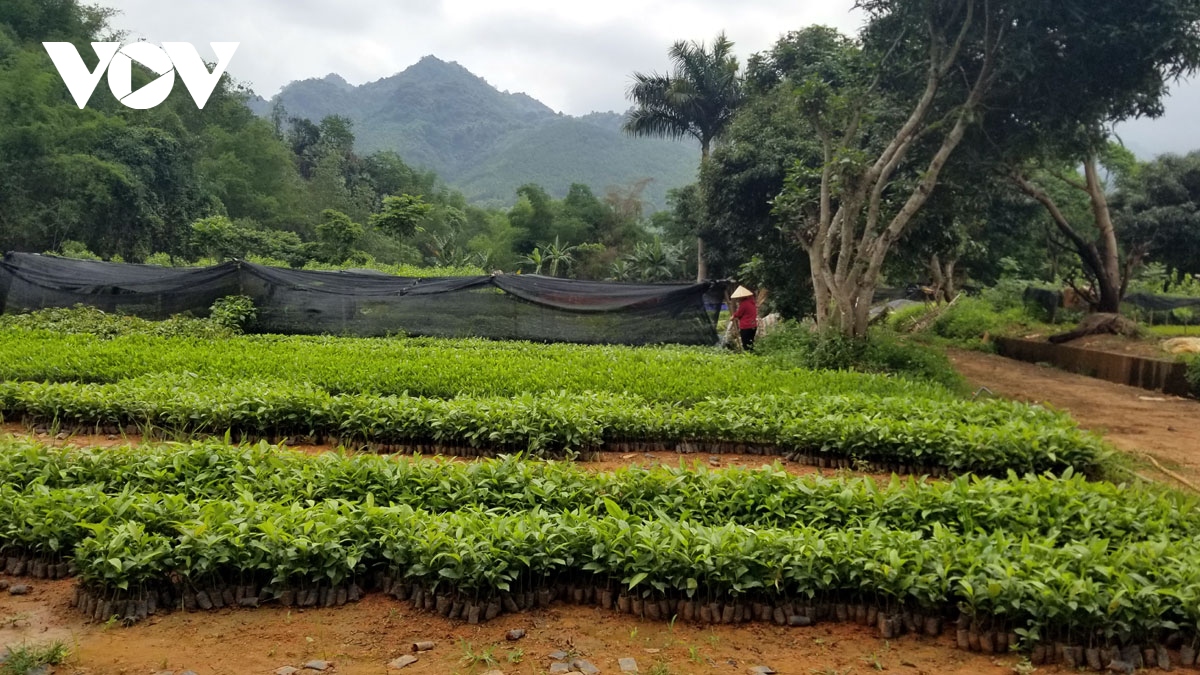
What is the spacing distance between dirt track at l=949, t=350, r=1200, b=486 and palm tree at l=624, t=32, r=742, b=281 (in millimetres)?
15523

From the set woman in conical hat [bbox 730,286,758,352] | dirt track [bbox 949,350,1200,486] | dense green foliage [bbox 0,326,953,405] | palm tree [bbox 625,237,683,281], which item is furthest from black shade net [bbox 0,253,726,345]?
palm tree [bbox 625,237,683,281]

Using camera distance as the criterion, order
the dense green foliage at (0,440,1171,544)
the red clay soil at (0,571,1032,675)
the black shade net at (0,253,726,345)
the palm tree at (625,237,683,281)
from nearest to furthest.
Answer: the red clay soil at (0,571,1032,675) → the dense green foliage at (0,440,1171,544) → the black shade net at (0,253,726,345) → the palm tree at (625,237,683,281)

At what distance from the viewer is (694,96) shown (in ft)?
98.1

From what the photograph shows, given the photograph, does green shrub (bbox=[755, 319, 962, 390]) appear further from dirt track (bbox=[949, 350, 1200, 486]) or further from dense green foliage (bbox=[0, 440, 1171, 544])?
dense green foliage (bbox=[0, 440, 1171, 544])

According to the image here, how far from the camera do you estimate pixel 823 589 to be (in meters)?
3.61

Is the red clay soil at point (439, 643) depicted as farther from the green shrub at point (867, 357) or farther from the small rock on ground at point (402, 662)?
the green shrub at point (867, 357)

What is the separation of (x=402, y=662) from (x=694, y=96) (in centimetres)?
2904

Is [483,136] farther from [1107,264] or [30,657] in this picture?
[30,657]

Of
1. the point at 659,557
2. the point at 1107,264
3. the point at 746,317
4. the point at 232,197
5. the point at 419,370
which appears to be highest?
the point at 232,197

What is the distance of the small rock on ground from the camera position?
3.14 m

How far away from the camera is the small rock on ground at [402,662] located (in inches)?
124

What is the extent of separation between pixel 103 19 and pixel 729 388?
42571 mm

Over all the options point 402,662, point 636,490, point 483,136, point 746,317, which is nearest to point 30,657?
point 402,662

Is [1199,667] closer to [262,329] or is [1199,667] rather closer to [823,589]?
[823,589]
